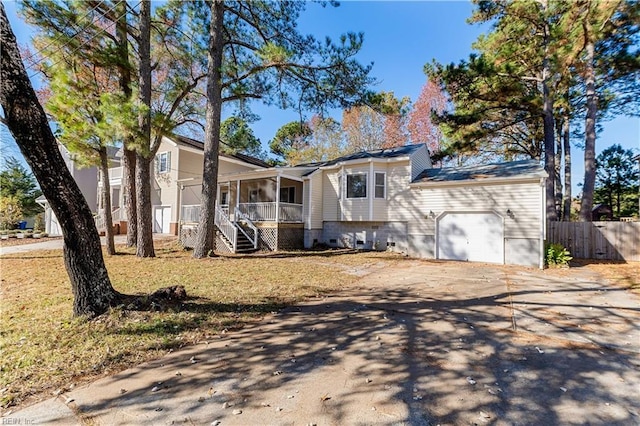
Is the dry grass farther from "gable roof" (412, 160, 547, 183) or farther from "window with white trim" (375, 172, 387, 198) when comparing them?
"gable roof" (412, 160, 547, 183)

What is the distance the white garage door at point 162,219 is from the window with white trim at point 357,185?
12.8m

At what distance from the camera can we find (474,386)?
9.29ft

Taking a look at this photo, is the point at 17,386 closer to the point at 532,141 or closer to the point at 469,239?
the point at 469,239

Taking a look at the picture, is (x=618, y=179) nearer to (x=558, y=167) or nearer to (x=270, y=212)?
(x=558, y=167)

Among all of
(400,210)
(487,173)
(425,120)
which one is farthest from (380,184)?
(425,120)

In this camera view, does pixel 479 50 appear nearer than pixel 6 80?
No

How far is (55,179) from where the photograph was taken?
377 cm

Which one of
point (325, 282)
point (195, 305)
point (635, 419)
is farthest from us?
point (325, 282)

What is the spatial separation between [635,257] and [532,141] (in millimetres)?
9959

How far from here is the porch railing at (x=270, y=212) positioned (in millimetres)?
14788

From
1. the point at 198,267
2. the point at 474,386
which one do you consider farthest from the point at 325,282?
the point at 474,386

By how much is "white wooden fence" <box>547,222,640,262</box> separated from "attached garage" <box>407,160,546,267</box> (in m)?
3.40

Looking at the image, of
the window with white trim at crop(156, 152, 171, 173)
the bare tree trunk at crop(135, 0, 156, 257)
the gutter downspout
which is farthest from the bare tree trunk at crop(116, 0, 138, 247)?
the gutter downspout

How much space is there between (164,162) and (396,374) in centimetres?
2132
